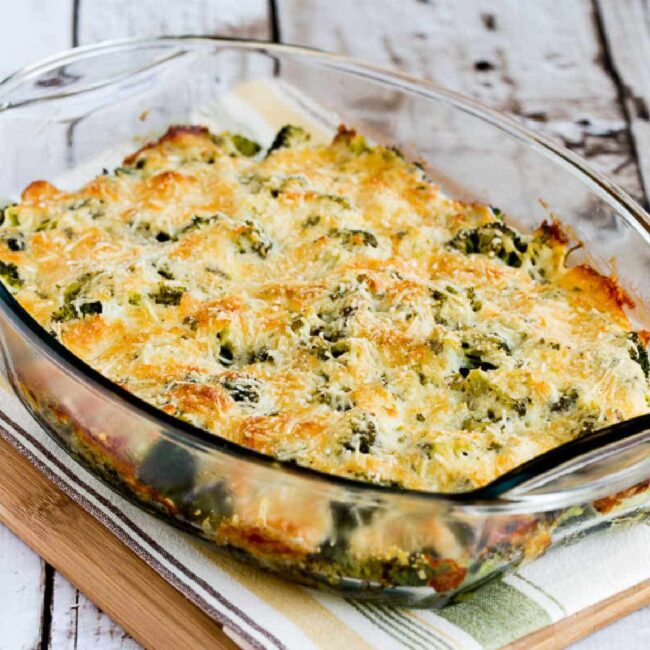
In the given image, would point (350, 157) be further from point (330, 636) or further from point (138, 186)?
point (330, 636)

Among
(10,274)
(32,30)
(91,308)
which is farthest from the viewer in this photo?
(32,30)

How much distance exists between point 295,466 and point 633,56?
287 cm

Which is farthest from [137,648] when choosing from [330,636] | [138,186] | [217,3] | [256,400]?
[217,3]

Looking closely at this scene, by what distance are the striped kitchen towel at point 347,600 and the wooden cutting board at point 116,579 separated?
0.03 metres

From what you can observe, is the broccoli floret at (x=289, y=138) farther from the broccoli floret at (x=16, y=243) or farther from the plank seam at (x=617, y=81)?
the plank seam at (x=617, y=81)

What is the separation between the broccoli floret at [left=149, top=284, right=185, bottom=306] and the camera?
2.50 meters

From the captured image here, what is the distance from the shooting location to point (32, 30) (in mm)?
4027

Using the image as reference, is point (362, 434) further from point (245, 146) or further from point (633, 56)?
point (633, 56)

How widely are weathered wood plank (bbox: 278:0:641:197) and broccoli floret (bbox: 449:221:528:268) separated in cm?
125

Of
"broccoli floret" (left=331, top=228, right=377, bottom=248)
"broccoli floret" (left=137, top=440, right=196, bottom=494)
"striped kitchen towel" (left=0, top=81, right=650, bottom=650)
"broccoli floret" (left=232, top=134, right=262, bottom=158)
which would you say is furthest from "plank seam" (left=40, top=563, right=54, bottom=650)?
"broccoli floret" (left=232, top=134, right=262, bottom=158)

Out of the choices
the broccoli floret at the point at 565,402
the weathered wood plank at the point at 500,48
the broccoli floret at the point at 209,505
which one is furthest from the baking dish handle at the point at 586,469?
the weathered wood plank at the point at 500,48

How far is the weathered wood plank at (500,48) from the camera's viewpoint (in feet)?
13.2

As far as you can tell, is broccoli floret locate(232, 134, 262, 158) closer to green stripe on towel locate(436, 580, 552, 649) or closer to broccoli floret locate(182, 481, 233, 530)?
broccoli floret locate(182, 481, 233, 530)

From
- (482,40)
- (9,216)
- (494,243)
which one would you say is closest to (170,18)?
(482,40)
